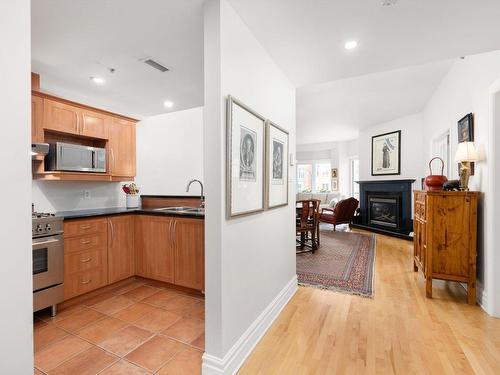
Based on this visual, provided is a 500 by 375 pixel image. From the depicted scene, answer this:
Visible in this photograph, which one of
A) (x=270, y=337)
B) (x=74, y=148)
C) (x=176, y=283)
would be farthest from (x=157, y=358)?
(x=74, y=148)

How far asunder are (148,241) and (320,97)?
365 centimetres

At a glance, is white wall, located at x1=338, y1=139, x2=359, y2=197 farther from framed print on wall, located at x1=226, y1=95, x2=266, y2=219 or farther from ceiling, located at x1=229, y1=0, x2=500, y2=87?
framed print on wall, located at x1=226, y1=95, x2=266, y2=219

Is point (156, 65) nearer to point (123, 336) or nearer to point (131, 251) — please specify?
point (131, 251)

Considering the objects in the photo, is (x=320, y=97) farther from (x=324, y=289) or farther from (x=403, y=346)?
(x=403, y=346)

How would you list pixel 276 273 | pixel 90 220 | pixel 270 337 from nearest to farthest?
1. pixel 270 337
2. pixel 276 273
3. pixel 90 220

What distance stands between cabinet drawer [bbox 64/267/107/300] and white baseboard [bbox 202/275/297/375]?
1696 millimetres

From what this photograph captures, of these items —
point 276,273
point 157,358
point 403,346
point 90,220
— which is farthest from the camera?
point 90,220

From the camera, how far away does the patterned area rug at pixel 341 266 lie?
3.07 metres

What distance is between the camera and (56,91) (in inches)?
120

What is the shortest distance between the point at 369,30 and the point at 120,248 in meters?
3.21

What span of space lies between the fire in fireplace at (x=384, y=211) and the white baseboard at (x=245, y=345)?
435cm

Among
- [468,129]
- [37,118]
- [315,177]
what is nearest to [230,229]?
[37,118]

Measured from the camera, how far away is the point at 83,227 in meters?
2.62

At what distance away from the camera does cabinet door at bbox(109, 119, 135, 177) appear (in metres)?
3.32
